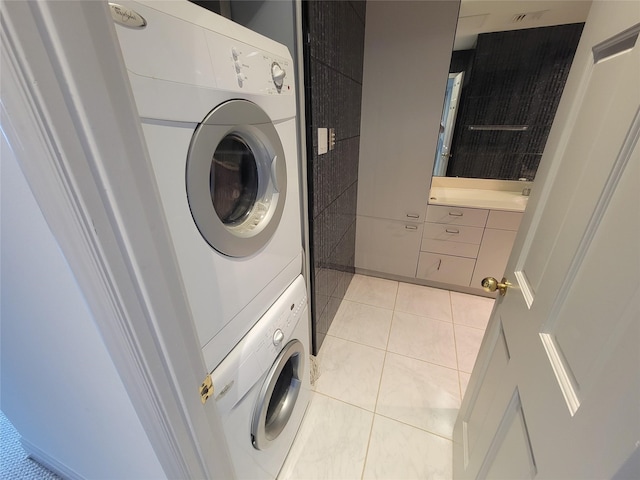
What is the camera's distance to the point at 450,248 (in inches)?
85.3

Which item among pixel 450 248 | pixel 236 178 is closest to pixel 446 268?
pixel 450 248

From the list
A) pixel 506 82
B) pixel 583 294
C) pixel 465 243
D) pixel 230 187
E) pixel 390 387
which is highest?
pixel 506 82

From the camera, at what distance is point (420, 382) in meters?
1.57

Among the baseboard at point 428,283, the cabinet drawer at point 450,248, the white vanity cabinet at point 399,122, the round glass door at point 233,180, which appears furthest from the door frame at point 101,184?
the baseboard at point 428,283

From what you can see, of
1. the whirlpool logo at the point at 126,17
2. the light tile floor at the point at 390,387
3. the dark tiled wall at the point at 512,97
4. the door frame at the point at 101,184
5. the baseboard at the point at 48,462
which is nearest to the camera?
the door frame at the point at 101,184

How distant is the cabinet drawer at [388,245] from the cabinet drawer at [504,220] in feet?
1.62

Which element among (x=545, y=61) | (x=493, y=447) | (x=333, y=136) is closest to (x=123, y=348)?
(x=493, y=447)

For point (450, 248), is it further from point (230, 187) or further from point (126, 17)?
point (126, 17)

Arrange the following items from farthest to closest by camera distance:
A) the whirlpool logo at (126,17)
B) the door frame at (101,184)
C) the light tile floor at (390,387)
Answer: the light tile floor at (390,387) → the whirlpool logo at (126,17) → the door frame at (101,184)

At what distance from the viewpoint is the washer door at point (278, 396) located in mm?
845

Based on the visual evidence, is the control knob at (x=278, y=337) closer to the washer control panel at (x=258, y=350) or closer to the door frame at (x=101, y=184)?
the washer control panel at (x=258, y=350)

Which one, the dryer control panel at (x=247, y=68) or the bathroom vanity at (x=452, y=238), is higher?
the dryer control panel at (x=247, y=68)

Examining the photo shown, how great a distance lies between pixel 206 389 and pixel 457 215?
2.00 m

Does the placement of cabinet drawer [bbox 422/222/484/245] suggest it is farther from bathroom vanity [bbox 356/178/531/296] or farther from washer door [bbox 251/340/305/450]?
washer door [bbox 251/340/305/450]
